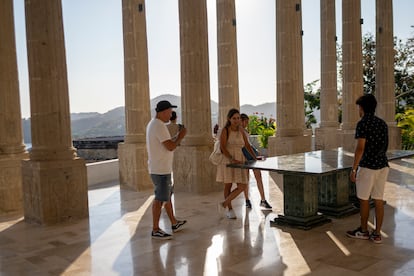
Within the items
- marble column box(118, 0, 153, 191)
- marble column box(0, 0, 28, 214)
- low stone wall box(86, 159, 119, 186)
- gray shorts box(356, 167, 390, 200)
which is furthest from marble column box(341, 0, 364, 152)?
marble column box(0, 0, 28, 214)

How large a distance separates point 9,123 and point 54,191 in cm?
275

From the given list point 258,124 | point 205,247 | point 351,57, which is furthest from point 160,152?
point 258,124

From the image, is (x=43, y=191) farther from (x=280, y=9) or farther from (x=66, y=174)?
(x=280, y=9)

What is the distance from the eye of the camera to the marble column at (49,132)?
303 inches

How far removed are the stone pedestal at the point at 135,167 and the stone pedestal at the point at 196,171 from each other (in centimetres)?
108

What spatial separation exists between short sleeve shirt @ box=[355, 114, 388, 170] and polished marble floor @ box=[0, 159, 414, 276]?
1112 mm

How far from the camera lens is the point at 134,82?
38.9ft

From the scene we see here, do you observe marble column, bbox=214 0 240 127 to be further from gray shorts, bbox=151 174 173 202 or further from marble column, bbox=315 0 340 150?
gray shorts, bbox=151 174 173 202

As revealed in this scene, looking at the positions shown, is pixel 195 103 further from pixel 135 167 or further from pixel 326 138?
pixel 326 138

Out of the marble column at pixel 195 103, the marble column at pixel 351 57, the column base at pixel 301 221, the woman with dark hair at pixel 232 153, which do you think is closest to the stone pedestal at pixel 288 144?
the marble column at pixel 351 57

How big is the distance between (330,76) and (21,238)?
49.9ft

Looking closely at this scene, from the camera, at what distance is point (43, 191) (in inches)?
300

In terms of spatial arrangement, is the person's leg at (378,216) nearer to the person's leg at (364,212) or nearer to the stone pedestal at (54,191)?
the person's leg at (364,212)

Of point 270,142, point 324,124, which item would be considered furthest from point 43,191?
point 324,124
